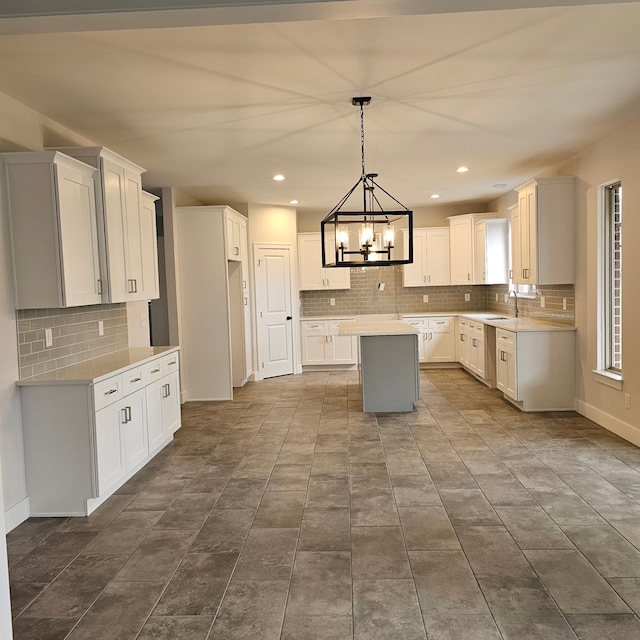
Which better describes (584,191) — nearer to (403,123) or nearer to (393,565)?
(403,123)

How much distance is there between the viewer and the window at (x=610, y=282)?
5148 millimetres

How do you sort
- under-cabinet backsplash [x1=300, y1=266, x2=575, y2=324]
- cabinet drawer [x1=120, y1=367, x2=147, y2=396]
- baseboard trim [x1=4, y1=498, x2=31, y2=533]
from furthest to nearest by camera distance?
1. under-cabinet backsplash [x1=300, y1=266, x2=575, y2=324]
2. cabinet drawer [x1=120, y1=367, x2=147, y2=396]
3. baseboard trim [x1=4, y1=498, x2=31, y2=533]

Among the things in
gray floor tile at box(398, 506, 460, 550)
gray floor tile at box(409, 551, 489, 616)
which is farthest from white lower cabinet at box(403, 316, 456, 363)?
gray floor tile at box(409, 551, 489, 616)

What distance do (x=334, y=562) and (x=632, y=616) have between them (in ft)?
4.39

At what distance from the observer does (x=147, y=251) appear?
496 centimetres

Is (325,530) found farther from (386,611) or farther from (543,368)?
(543,368)

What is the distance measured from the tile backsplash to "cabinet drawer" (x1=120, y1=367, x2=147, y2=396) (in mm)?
473

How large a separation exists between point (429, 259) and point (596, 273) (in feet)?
13.3

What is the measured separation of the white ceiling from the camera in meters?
2.79

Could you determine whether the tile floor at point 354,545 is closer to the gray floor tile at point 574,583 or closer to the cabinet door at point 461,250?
the gray floor tile at point 574,583

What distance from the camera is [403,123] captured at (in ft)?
14.5

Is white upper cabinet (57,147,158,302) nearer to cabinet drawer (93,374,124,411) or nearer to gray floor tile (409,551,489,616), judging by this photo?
cabinet drawer (93,374,124,411)

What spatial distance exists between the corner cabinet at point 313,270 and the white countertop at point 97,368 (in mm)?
4412

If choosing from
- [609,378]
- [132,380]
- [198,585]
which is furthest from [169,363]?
[609,378]
